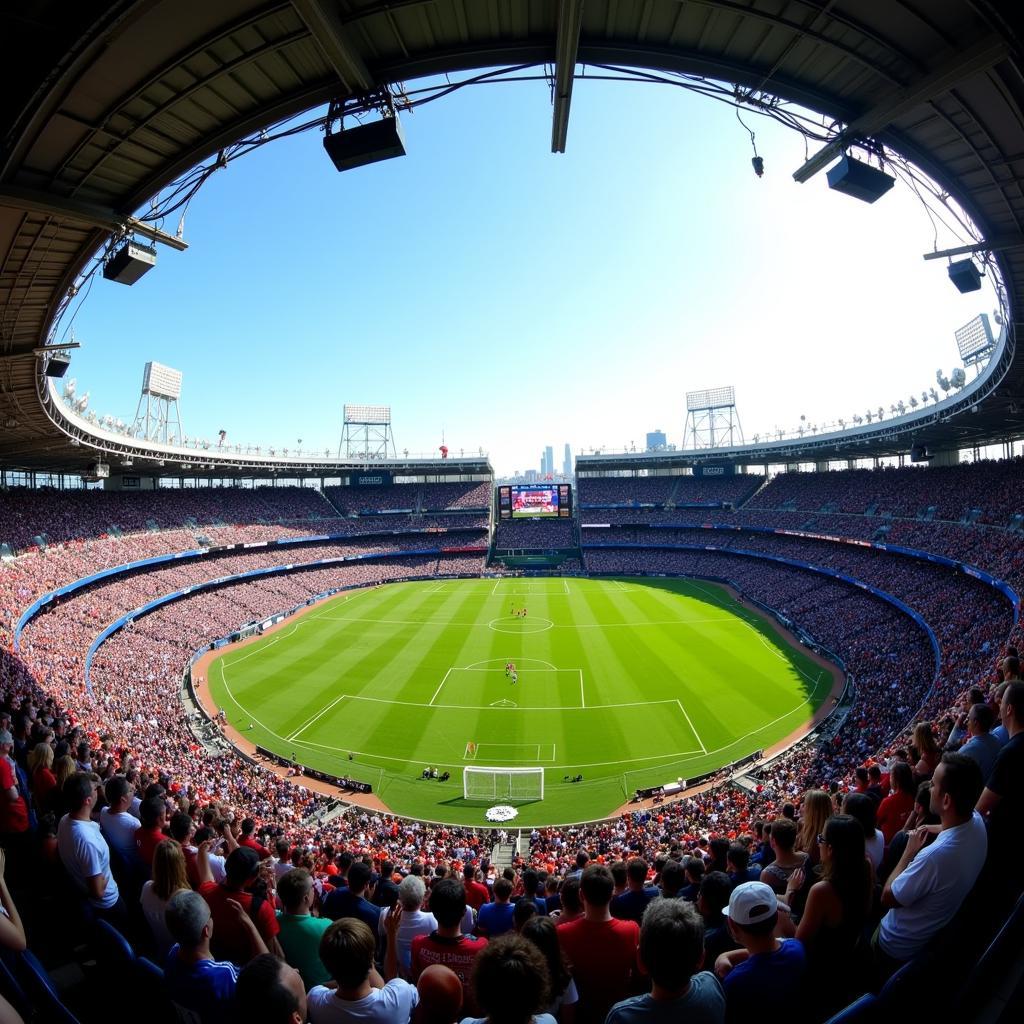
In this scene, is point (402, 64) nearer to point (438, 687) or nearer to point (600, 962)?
point (600, 962)

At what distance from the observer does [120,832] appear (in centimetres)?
638

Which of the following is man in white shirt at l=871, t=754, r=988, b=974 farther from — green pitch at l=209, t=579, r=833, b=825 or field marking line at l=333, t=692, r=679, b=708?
field marking line at l=333, t=692, r=679, b=708

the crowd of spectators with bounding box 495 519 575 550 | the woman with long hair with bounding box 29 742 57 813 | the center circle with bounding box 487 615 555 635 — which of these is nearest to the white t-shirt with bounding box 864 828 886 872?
the woman with long hair with bounding box 29 742 57 813

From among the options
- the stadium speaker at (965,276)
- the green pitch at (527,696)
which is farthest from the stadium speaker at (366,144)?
the green pitch at (527,696)

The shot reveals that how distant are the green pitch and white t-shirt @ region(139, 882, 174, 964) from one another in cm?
1693

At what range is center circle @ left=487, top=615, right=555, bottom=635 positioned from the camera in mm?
44294

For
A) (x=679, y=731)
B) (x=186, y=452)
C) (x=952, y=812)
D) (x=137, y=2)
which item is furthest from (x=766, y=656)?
(x=186, y=452)

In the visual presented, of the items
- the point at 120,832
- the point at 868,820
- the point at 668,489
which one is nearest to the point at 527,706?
the point at 120,832

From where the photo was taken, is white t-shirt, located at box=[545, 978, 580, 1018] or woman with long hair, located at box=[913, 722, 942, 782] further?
woman with long hair, located at box=[913, 722, 942, 782]

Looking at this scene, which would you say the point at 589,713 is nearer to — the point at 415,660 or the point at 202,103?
the point at 415,660

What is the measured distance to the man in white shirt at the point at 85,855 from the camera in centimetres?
495

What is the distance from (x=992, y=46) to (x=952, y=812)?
386 inches

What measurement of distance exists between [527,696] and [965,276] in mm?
25261

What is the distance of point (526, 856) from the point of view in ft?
57.0
